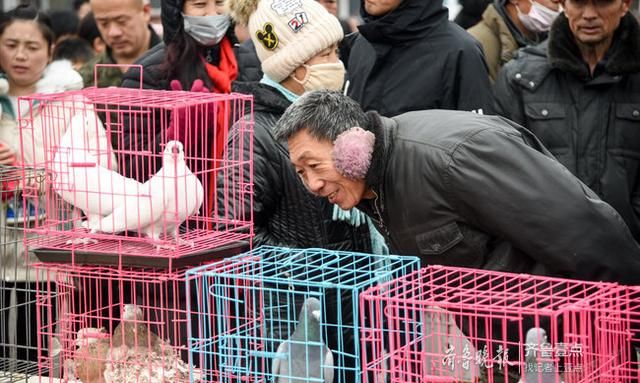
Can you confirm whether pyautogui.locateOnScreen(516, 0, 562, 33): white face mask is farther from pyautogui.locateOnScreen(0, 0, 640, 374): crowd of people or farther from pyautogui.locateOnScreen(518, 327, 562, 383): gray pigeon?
pyautogui.locateOnScreen(518, 327, 562, 383): gray pigeon

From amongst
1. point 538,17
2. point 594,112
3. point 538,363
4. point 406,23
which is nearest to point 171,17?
point 406,23

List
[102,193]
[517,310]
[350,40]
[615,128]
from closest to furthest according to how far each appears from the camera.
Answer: [517,310]
[102,193]
[615,128]
[350,40]

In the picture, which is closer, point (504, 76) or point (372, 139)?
point (372, 139)

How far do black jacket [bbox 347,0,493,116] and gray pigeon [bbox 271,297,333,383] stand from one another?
1.32 m

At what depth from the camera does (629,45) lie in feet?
13.0

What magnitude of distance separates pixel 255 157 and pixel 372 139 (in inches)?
28.2

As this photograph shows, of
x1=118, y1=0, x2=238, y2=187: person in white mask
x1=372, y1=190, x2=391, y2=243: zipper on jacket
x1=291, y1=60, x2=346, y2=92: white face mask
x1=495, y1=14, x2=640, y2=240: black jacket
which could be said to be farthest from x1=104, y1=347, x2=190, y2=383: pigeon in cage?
x1=495, y1=14, x2=640, y2=240: black jacket

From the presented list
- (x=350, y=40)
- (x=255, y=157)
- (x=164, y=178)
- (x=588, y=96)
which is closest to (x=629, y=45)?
(x=588, y=96)

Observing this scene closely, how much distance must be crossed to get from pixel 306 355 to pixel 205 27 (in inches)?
70.7

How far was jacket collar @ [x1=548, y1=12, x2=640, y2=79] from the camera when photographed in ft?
12.9

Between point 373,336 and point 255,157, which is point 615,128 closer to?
point 255,157

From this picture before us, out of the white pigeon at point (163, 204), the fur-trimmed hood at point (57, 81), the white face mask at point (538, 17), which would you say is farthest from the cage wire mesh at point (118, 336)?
the white face mask at point (538, 17)

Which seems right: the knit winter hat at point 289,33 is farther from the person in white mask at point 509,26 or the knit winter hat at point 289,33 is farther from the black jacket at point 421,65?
the person in white mask at point 509,26

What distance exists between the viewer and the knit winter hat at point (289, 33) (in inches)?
139
